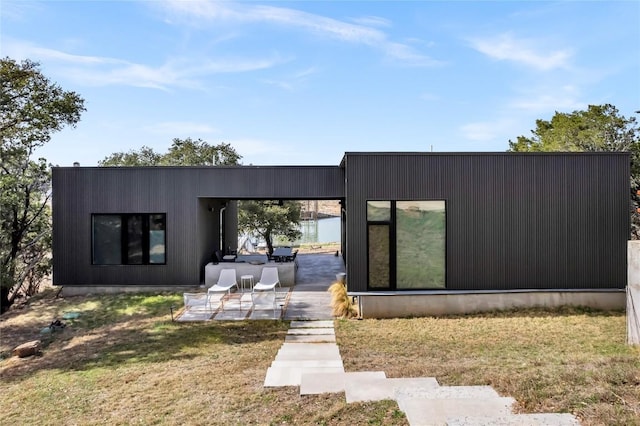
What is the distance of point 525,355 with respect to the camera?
5.79m

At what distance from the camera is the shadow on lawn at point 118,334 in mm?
5927

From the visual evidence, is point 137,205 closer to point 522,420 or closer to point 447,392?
point 447,392

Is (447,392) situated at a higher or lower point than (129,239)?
lower

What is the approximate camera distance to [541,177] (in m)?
8.64

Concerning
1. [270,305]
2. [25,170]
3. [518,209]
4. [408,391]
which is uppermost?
[25,170]

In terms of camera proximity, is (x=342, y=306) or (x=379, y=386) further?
(x=342, y=306)

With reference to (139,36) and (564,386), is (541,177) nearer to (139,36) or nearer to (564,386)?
(564,386)

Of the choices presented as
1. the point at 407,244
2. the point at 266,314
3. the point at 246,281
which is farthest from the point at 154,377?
the point at 246,281

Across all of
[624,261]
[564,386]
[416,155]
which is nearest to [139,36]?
[416,155]

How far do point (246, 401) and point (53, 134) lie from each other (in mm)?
10864

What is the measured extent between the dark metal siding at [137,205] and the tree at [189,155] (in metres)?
11.1

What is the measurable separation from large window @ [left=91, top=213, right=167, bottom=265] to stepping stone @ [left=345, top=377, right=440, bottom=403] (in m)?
8.12

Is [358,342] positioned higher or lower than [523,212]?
lower

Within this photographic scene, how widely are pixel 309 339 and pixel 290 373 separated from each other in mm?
1990
